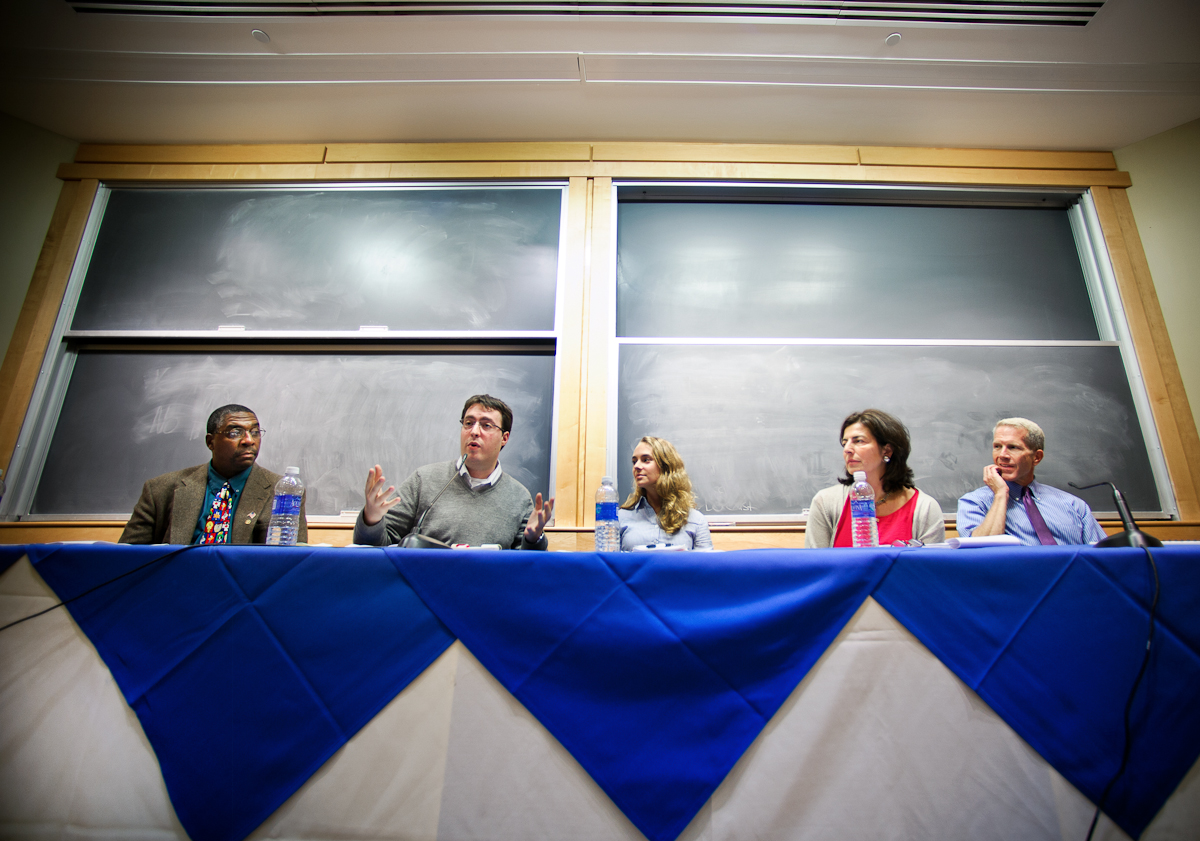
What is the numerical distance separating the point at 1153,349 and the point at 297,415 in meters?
4.19

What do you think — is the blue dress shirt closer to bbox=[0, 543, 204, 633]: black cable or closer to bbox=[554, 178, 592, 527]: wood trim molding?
bbox=[554, 178, 592, 527]: wood trim molding

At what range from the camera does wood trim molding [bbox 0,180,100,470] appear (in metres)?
2.57

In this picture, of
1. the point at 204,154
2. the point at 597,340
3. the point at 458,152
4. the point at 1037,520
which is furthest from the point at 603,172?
the point at 1037,520

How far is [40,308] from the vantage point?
272cm

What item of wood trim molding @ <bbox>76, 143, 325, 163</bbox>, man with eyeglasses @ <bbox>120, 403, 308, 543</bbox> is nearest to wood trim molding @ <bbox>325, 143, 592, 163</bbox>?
wood trim molding @ <bbox>76, 143, 325, 163</bbox>

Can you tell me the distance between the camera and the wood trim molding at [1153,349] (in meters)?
2.48

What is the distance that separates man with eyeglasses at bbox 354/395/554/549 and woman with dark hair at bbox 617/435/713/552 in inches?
14.2

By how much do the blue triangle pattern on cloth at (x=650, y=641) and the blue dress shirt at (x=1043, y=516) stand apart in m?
1.19

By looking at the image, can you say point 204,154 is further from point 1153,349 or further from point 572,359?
point 1153,349

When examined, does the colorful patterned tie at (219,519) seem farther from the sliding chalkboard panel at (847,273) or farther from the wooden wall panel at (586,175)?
the sliding chalkboard panel at (847,273)

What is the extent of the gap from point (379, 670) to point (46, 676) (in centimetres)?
68

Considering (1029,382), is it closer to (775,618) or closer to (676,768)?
(775,618)

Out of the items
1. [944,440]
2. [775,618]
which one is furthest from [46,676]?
[944,440]

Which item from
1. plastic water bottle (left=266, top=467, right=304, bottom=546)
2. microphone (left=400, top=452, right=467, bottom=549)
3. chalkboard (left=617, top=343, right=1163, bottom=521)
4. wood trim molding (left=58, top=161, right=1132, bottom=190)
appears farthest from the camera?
wood trim molding (left=58, top=161, right=1132, bottom=190)
